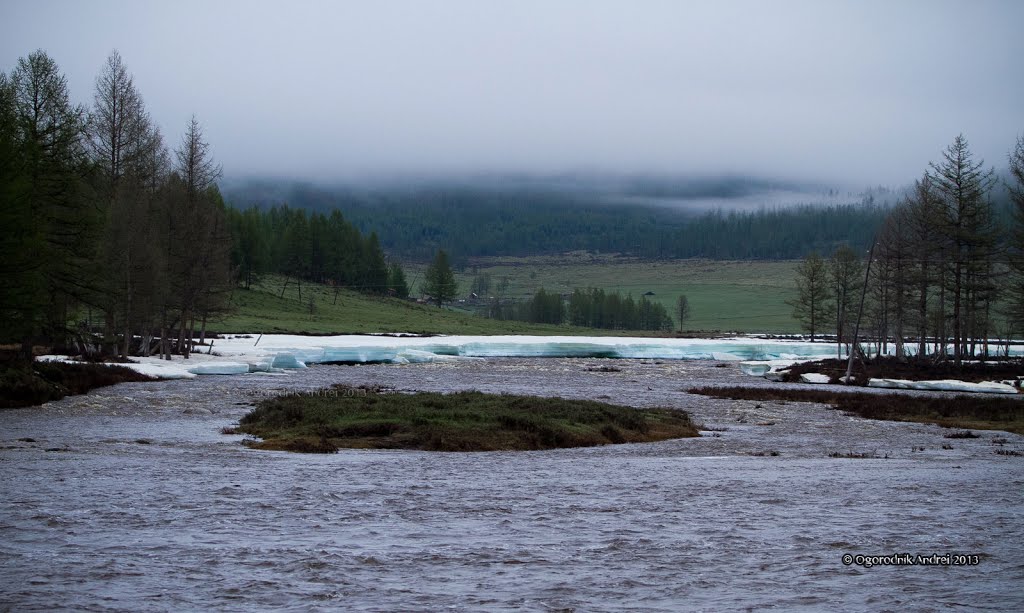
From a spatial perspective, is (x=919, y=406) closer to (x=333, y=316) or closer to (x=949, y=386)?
(x=949, y=386)

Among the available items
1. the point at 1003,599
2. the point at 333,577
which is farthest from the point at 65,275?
the point at 1003,599

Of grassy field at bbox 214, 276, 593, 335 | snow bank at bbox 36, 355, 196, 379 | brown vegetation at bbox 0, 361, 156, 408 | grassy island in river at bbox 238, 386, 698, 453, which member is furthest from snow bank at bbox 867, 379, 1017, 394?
grassy field at bbox 214, 276, 593, 335

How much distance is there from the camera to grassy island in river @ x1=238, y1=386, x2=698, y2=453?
81.2 ft

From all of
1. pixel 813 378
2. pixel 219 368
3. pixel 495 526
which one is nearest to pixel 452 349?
pixel 219 368

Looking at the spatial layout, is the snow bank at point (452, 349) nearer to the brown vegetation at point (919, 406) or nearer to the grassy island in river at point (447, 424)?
the grassy island in river at point (447, 424)

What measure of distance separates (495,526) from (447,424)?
41.5 feet

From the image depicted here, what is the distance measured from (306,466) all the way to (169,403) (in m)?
16.4

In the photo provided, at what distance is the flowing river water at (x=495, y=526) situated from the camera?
33.2ft

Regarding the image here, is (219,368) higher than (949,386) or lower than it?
higher

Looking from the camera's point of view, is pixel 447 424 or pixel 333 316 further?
pixel 333 316

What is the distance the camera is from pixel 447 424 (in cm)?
2636

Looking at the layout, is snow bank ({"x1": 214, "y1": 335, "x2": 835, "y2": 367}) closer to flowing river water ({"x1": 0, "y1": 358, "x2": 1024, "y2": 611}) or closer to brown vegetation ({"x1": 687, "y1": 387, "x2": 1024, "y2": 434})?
brown vegetation ({"x1": 687, "y1": 387, "x2": 1024, "y2": 434})

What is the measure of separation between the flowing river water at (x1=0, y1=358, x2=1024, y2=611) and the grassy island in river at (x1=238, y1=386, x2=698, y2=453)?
4.33ft

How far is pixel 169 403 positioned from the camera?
33875 mm
